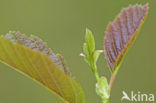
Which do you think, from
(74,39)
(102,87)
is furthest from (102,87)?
(74,39)

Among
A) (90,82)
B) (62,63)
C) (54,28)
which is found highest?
(62,63)

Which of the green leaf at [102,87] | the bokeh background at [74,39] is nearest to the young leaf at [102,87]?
the green leaf at [102,87]

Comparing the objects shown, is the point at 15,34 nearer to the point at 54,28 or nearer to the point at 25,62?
the point at 25,62

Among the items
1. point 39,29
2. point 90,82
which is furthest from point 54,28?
point 90,82

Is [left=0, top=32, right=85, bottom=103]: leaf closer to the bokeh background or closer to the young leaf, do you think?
the young leaf

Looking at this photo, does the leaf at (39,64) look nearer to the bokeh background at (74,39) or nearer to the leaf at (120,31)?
the leaf at (120,31)
